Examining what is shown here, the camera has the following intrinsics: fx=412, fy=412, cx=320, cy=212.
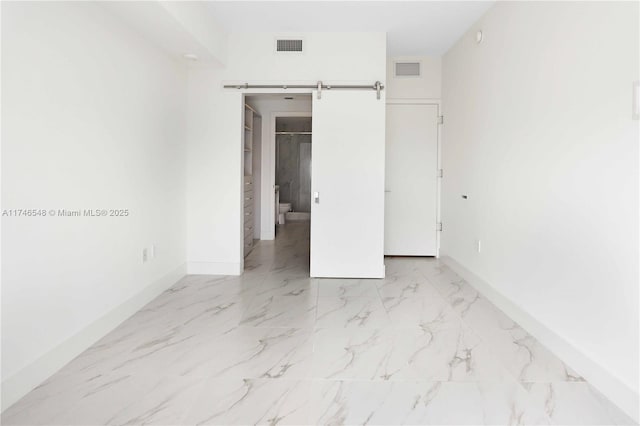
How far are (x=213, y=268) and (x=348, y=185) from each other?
1755mm

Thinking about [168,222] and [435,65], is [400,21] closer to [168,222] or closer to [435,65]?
[435,65]

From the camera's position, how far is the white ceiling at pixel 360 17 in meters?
3.68

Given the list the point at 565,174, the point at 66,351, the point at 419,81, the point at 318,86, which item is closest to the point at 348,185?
the point at 318,86

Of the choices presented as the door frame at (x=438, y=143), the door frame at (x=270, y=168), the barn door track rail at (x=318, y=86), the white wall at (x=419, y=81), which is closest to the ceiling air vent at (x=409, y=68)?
the white wall at (x=419, y=81)

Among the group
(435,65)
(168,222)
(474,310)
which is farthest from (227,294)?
(435,65)

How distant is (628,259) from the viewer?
6.56ft

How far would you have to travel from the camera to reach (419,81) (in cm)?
535

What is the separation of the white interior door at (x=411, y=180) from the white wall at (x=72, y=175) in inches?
118

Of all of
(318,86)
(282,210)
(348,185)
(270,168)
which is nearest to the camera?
(318,86)

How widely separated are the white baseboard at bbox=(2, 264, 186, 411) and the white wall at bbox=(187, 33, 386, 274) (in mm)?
985

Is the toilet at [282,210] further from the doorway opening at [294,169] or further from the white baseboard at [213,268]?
the white baseboard at [213,268]

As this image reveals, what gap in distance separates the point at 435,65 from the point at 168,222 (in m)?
3.81

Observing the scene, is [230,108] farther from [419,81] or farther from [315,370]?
[315,370]

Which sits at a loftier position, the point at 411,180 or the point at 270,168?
the point at 270,168
